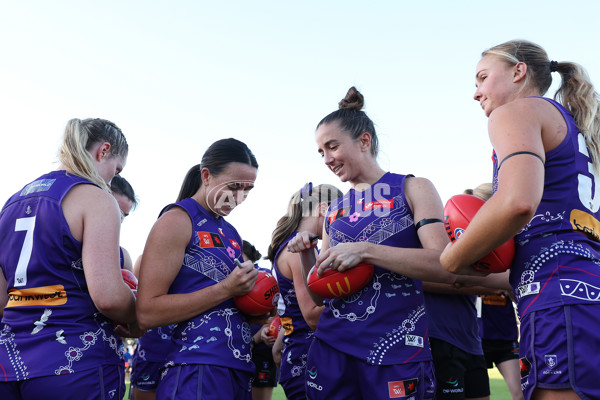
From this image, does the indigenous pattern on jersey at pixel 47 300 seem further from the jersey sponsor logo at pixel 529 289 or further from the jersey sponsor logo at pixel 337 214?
the jersey sponsor logo at pixel 529 289

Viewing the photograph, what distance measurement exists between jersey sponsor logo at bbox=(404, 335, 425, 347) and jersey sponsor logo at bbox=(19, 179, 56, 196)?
2.03 m

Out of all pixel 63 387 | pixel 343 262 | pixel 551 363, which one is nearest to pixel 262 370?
pixel 343 262

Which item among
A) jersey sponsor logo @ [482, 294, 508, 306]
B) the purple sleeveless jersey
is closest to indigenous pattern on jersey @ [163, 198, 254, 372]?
the purple sleeveless jersey

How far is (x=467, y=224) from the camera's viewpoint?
2270mm

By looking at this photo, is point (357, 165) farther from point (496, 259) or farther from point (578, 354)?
point (578, 354)

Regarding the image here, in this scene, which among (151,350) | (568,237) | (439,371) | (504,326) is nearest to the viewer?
(568,237)

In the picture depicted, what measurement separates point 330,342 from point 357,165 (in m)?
1.11

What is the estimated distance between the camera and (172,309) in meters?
2.71

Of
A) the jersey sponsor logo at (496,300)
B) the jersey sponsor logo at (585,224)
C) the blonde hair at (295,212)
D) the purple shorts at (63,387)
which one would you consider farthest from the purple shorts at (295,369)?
the jersey sponsor logo at (496,300)

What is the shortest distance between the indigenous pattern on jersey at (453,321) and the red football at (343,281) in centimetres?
148

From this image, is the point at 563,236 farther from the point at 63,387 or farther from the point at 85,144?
the point at 85,144

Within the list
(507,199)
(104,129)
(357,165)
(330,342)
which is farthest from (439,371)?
(104,129)

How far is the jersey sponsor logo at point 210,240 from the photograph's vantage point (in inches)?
115

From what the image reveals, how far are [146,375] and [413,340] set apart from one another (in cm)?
272
